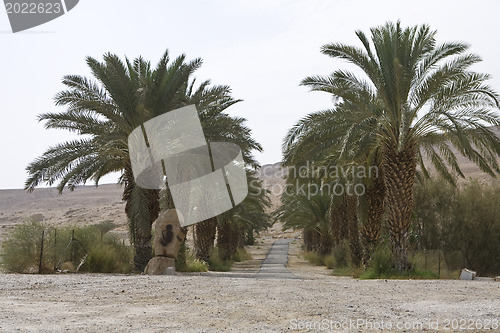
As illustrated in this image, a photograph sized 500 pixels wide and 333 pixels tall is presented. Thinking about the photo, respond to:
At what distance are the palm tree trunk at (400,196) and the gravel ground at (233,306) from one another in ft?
14.2

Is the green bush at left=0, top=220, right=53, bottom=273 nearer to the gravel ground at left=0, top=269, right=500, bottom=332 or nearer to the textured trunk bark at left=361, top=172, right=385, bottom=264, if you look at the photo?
the gravel ground at left=0, top=269, right=500, bottom=332

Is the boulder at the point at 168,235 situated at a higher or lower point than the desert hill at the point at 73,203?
lower

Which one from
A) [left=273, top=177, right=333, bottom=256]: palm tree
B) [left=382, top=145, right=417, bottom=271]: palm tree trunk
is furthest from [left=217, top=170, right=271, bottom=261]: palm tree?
[left=382, top=145, right=417, bottom=271]: palm tree trunk

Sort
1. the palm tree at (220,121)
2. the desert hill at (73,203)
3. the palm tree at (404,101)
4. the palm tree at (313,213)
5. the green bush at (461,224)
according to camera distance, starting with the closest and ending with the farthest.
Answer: the palm tree at (404,101), the palm tree at (220,121), the green bush at (461,224), the palm tree at (313,213), the desert hill at (73,203)

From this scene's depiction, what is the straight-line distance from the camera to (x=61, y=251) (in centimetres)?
1936

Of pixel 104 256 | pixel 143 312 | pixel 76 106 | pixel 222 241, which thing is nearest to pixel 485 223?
pixel 222 241

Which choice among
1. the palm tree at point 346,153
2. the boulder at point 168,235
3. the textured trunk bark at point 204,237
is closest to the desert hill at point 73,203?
the textured trunk bark at point 204,237

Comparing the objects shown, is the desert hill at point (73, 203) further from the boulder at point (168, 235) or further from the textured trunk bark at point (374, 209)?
the textured trunk bark at point (374, 209)

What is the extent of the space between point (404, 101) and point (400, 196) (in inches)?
119

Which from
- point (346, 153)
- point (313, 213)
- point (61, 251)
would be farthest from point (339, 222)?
point (61, 251)

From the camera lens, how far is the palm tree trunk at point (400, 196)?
16484mm

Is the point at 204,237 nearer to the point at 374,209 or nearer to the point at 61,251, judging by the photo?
the point at 61,251

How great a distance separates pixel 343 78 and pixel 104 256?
35.6 ft

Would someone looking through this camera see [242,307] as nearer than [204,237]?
Yes
